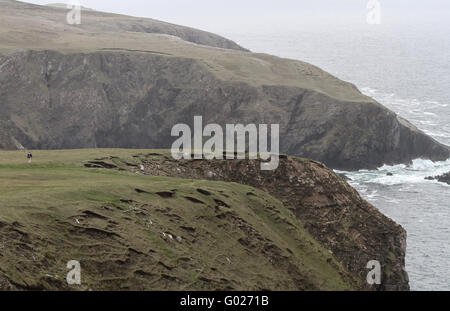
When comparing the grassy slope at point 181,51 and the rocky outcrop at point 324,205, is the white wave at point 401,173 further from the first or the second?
the rocky outcrop at point 324,205

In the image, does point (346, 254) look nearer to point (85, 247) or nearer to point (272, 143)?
point (85, 247)

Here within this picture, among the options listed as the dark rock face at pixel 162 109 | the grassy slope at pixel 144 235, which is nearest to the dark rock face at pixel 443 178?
the dark rock face at pixel 162 109

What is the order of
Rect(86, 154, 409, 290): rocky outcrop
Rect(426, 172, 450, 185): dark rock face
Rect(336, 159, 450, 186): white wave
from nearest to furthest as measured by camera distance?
Rect(86, 154, 409, 290): rocky outcrop < Rect(426, 172, 450, 185): dark rock face < Rect(336, 159, 450, 186): white wave

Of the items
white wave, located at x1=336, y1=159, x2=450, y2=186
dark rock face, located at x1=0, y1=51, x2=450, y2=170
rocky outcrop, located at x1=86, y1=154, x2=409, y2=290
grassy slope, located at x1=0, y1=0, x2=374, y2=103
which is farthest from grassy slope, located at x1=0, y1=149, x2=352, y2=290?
grassy slope, located at x1=0, y1=0, x2=374, y2=103

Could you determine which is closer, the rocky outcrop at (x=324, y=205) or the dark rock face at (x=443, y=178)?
the rocky outcrop at (x=324, y=205)

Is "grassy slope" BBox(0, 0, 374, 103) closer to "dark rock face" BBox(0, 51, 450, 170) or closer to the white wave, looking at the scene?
"dark rock face" BBox(0, 51, 450, 170)
